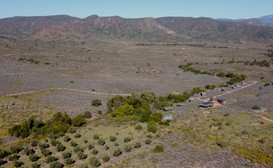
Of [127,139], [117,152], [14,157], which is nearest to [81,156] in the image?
[117,152]

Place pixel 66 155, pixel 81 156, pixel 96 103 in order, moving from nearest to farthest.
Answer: pixel 81 156 < pixel 66 155 < pixel 96 103

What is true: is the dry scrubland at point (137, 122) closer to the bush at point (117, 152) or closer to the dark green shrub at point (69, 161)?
the bush at point (117, 152)

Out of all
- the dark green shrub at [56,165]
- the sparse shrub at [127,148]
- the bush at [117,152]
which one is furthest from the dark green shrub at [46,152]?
the sparse shrub at [127,148]

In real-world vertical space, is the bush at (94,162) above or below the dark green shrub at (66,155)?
above

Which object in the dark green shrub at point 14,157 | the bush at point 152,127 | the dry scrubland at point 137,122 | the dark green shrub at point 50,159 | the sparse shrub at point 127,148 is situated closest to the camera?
the dry scrubland at point 137,122

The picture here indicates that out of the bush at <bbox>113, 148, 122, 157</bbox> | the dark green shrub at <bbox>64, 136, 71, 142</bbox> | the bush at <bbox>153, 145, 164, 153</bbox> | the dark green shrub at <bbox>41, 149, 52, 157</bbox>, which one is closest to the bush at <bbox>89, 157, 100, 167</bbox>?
the bush at <bbox>113, 148, 122, 157</bbox>

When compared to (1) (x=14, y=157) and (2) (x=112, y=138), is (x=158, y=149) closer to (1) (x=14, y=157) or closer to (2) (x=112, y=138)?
(2) (x=112, y=138)

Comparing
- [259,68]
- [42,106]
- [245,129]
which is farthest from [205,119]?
[259,68]

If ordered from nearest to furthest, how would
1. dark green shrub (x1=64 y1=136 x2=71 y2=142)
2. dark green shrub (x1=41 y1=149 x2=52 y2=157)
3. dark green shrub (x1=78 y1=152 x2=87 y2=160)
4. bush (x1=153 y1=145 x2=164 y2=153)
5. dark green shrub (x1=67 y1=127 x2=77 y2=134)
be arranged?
dark green shrub (x1=78 y1=152 x2=87 y2=160)
bush (x1=153 y1=145 x2=164 y2=153)
dark green shrub (x1=41 y1=149 x2=52 y2=157)
dark green shrub (x1=64 y1=136 x2=71 y2=142)
dark green shrub (x1=67 y1=127 x2=77 y2=134)

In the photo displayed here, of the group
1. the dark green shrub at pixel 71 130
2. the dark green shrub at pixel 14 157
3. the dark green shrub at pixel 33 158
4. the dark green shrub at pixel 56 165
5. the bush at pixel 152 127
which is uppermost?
the bush at pixel 152 127

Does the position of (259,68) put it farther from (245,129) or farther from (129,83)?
(245,129)

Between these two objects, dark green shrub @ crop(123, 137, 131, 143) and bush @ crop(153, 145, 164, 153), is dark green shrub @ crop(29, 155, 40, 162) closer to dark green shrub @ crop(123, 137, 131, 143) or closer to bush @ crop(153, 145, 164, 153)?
dark green shrub @ crop(123, 137, 131, 143)
